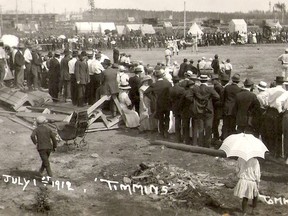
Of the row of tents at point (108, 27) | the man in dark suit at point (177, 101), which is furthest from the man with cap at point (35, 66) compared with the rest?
the row of tents at point (108, 27)

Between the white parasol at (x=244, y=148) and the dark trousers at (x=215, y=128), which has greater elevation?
the white parasol at (x=244, y=148)

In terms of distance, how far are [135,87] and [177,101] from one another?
8.23 feet

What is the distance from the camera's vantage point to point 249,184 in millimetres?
7609

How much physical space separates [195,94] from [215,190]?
3109 mm

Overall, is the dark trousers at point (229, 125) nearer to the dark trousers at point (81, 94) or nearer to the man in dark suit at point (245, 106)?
the man in dark suit at point (245, 106)

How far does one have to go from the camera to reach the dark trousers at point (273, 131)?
10.6 meters

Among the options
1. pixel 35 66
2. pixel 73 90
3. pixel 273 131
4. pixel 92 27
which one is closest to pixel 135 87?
pixel 73 90

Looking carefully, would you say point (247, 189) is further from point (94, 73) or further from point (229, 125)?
point (94, 73)

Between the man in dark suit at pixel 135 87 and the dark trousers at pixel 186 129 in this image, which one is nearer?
the dark trousers at pixel 186 129

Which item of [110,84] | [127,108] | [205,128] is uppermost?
[110,84]

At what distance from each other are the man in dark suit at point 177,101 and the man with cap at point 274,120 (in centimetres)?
234

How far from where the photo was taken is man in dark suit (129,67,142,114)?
14.3 m

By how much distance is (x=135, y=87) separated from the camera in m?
14.4

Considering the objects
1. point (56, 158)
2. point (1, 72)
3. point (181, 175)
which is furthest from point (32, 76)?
point (181, 175)
